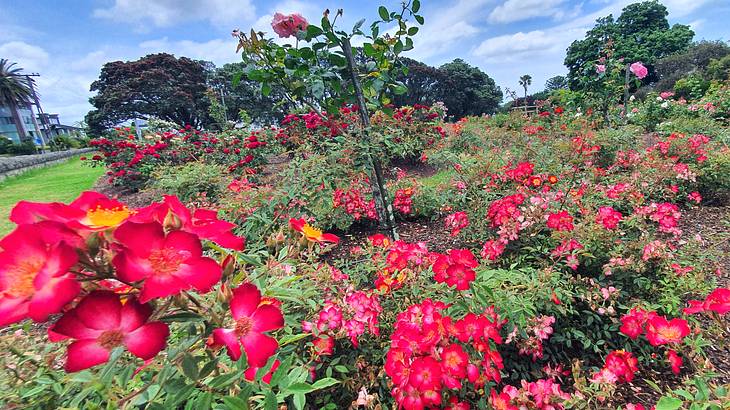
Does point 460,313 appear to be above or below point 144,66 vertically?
below

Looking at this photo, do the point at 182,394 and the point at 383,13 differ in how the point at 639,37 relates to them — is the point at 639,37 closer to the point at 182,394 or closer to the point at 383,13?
the point at 383,13

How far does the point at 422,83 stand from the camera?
27.6 m

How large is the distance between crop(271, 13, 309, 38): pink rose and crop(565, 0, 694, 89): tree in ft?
84.0

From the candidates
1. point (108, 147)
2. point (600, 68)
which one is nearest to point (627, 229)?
point (600, 68)

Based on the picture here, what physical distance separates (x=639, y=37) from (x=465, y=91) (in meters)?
12.8

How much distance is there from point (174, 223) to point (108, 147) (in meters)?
8.19

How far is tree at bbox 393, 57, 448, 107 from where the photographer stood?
26.6 metres

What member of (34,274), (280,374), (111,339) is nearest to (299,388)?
(280,374)

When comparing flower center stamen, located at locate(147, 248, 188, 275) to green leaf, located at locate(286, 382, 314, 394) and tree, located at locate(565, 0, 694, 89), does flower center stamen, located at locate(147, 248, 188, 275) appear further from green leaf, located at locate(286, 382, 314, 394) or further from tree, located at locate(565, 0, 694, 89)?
tree, located at locate(565, 0, 694, 89)

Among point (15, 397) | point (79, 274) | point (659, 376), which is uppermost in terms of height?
point (79, 274)

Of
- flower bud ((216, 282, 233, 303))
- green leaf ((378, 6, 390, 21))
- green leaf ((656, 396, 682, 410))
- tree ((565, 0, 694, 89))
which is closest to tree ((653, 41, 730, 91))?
tree ((565, 0, 694, 89))

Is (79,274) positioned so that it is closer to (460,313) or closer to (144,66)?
(460,313)

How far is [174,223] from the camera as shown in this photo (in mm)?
500

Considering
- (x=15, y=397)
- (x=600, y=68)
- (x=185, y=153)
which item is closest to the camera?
(x=15, y=397)
